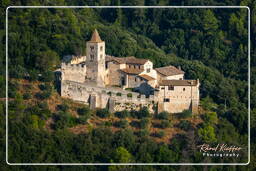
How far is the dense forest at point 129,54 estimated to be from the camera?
35.1m

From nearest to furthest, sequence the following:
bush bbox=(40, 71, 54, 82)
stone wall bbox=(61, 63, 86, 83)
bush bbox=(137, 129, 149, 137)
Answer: bush bbox=(137, 129, 149, 137) < stone wall bbox=(61, 63, 86, 83) < bush bbox=(40, 71, 54, 82)

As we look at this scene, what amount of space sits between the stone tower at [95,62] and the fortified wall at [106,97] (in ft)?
1.94

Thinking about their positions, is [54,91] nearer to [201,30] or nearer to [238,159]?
[238,159]

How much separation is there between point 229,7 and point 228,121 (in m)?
11.5

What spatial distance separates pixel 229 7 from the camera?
154ft

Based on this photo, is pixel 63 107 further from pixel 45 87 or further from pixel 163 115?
pixel 163 115

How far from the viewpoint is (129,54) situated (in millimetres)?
42625

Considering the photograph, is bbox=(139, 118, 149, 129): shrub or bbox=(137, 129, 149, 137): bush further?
bbox=(139, 118, 149, 129): shrub

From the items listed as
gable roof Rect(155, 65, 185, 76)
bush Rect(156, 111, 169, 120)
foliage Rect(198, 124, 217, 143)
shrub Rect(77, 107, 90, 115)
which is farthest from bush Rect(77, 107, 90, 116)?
foliage Rect(198, 124, 217, 143)

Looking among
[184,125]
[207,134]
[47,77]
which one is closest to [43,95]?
[47,77]

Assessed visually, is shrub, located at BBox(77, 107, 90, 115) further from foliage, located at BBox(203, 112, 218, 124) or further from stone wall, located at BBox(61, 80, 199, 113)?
foliage, located at BBox(203, 112, 218, 124)

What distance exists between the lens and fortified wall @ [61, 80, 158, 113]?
36.2 meters

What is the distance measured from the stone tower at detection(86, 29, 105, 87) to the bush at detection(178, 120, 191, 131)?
358 centimetres

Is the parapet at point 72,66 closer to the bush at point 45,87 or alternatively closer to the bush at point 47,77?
the bush at point 47,77
